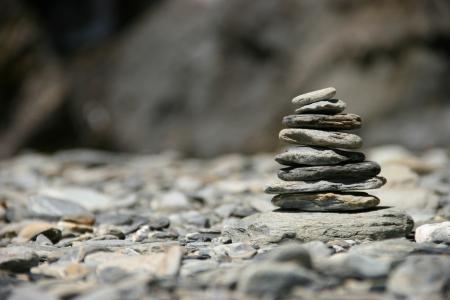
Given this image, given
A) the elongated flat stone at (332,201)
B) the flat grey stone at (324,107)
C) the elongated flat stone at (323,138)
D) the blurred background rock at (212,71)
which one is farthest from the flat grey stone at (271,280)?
the blurred background rock at (212,71)

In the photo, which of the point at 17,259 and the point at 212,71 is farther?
the point at 212,71

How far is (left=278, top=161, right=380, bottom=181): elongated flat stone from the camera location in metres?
4.03

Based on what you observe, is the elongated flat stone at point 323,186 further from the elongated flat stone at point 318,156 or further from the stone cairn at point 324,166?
the elongated flat stone at point 318,156

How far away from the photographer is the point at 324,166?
4.06 metres

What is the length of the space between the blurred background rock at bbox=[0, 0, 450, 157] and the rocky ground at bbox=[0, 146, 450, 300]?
302cm

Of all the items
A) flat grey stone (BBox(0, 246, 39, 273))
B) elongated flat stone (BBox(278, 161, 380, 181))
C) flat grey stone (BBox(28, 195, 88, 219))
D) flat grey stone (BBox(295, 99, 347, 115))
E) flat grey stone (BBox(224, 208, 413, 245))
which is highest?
flat grey stone (BBox(295, 99, 347, 115))

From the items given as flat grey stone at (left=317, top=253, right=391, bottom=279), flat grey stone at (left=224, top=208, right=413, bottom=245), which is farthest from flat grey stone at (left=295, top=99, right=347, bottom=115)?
flat grey stone at (left=317, top=253, right=391, bottom=279)

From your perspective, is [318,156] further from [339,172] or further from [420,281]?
[420,281]

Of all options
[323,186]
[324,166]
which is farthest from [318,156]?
[323,186]

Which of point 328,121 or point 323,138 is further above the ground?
point 328,121

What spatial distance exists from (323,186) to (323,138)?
0.31m

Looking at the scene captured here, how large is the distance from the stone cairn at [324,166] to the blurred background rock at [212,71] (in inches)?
237

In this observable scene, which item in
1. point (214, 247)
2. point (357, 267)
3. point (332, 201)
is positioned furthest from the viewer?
point (332, 201)

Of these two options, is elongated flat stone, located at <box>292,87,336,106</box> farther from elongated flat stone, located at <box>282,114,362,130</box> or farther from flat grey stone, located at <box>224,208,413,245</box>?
flat grey stone, located at <box>224,208,413,245</box>
